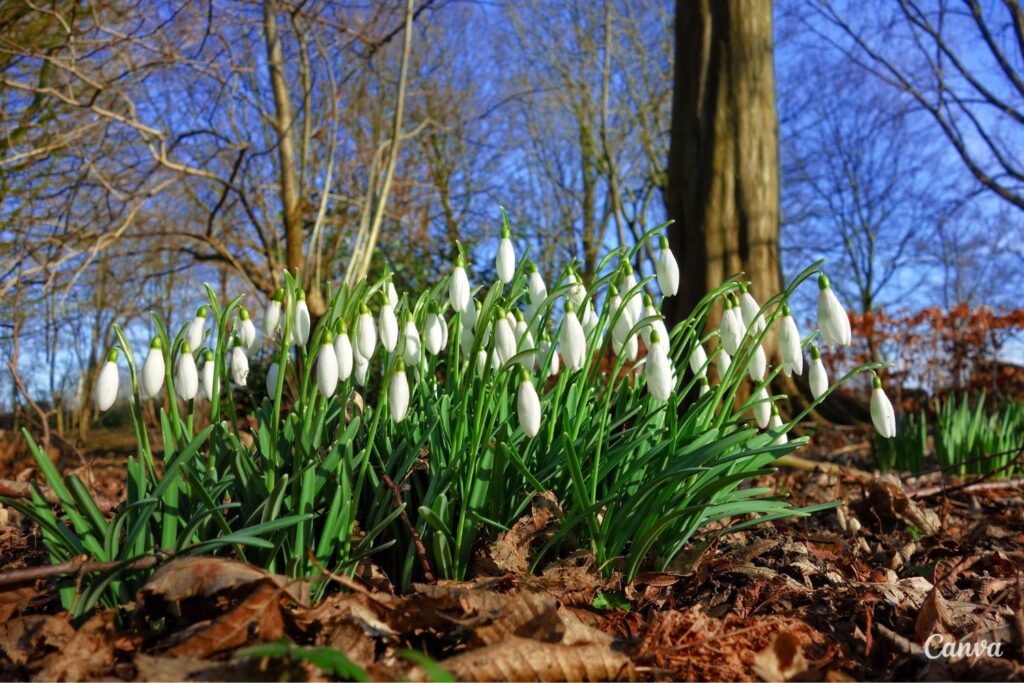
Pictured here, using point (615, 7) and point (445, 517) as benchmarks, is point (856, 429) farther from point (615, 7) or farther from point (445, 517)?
point (615, 7)

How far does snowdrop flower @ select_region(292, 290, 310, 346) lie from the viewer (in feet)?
5.66

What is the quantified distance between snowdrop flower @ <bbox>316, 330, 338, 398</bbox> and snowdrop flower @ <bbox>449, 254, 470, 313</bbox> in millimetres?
416

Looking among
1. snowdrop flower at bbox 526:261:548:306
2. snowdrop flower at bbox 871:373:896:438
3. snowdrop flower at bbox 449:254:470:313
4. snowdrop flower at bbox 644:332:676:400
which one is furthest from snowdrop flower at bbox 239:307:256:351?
snowdrop flower at bbox 871:373:896:438

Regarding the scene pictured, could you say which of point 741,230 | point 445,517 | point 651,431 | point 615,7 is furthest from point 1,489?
point 615,7

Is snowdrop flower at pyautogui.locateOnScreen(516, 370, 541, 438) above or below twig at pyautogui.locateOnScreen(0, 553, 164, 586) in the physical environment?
above

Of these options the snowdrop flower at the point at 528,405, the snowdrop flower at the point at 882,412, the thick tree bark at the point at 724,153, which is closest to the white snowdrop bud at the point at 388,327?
the snowdrop flower at the point at 528,405

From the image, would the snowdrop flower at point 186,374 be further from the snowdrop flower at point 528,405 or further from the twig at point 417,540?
the snowdrop flower at point 528,405

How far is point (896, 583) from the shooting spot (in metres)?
1.97

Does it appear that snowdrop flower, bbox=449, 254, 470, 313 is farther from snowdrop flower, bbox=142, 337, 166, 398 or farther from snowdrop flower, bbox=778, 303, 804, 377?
snowdrop flower, bbox=778, 303, 804, 377

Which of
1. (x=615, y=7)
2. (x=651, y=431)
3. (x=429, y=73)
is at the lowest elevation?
(x=651, y=431)

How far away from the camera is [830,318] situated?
1832 millimetres

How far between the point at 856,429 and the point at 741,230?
2.02 meters

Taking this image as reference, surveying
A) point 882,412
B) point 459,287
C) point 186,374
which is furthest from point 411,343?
point 882,412

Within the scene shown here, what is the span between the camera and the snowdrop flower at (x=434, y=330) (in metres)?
1.90
